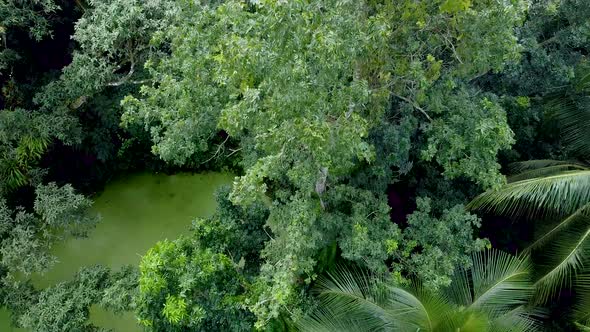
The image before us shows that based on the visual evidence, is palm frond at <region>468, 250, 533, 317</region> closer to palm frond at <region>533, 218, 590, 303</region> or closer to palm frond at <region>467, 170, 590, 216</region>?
palm frond at <region>533, 218, 590, 303</region>

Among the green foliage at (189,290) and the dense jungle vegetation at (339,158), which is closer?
the dense jungle vegetation at (339,158)

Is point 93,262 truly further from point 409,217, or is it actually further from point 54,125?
point 409,217

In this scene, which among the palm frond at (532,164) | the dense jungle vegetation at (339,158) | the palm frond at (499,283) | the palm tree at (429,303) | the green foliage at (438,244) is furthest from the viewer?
the palm frond at (532,164)

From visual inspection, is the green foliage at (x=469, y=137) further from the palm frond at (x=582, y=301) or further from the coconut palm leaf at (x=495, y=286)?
the palm frond at (x=582, y=301)

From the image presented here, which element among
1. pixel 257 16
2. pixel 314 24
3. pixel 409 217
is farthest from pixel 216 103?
pixel 409 217

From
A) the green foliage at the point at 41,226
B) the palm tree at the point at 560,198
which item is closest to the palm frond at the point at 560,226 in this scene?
the palm tree at the point at 560,198
